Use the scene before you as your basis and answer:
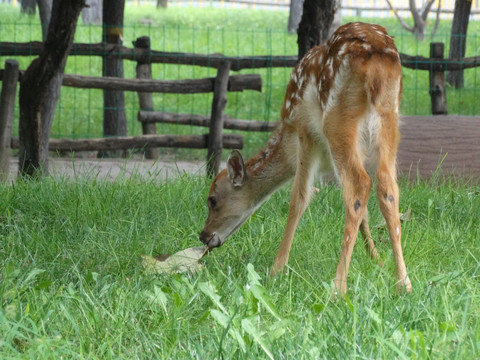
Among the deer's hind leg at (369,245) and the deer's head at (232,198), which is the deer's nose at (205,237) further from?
the deer's hind leg at (369,245)

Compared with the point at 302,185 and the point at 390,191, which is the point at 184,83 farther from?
the point at 390,191

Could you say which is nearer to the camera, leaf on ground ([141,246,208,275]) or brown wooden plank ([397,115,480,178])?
leaf on ground ([141,246,208,275])

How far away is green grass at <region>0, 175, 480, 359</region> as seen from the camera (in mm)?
2840

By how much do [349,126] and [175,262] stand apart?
4.06 feet

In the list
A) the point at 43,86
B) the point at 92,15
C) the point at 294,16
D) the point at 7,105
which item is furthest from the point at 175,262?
the point at 92,15

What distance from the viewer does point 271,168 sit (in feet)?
16.8

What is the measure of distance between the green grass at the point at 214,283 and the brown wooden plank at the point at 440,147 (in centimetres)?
93

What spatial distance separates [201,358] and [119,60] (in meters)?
9.27

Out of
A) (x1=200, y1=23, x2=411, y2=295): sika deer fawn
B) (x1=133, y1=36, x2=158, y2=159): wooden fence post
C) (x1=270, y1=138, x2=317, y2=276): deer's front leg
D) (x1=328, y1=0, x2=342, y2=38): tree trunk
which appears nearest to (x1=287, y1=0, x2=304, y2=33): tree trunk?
(x1=328, y1=0, x2=342, y2=38): tree trunk

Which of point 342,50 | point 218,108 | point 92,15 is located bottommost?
point 218,108

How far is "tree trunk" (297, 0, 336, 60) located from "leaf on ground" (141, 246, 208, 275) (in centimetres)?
373

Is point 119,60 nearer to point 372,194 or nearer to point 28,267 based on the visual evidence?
point 372,194

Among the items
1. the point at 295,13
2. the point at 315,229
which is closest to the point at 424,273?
the point at 315,229

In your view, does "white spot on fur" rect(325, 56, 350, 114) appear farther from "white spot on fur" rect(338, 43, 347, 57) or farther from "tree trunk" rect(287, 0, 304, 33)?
"tree trunk" rect(287, 0, 304, 33)
